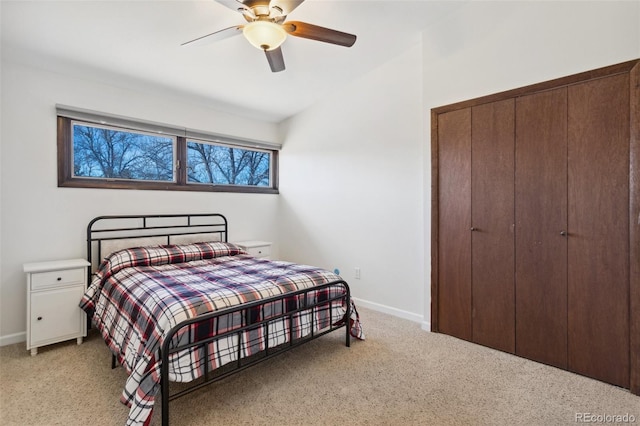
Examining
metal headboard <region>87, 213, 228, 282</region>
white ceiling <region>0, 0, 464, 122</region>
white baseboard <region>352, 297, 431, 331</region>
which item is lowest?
white baseboard <region>352, 297, 431, 331</region>

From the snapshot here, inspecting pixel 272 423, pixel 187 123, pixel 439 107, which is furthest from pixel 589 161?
pixel 187 123

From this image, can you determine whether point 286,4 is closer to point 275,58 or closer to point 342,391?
point 275,58

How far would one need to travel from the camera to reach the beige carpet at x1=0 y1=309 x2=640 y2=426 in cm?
183

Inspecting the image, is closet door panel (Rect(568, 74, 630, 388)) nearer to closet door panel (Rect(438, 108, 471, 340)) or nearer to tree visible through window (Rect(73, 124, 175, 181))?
closet door panel (Rect(438, 108, 471, 340))

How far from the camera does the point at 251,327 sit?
6.66 feet

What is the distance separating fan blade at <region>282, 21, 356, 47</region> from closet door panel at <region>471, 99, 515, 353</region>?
1333mm

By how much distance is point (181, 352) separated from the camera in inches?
68.7

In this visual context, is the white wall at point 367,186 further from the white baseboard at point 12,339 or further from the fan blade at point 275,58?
the white baseboard at point 12,339

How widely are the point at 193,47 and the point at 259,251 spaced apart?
7.81ft

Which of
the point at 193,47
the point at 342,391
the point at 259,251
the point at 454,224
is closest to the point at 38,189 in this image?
the point at 193,47

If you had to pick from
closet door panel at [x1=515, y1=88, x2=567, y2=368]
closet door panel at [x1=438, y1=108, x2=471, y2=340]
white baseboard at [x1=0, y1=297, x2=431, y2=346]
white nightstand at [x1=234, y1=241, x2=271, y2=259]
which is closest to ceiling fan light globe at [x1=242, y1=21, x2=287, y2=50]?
closet door panel at [x1=438, y1=108, x2=471, y2=340]

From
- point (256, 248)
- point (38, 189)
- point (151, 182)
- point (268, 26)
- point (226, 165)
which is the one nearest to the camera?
point (268, 26)

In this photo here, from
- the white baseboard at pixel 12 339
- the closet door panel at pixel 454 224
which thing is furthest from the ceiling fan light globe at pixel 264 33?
the white baseboard at pixel 12 339

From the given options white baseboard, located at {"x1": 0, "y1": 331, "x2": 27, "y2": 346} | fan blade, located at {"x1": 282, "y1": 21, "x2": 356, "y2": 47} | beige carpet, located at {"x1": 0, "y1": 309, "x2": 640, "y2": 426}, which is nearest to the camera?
beige carpet, located at {"x1": 0, "y1": 309, "x2": 640, "y2": 426}
